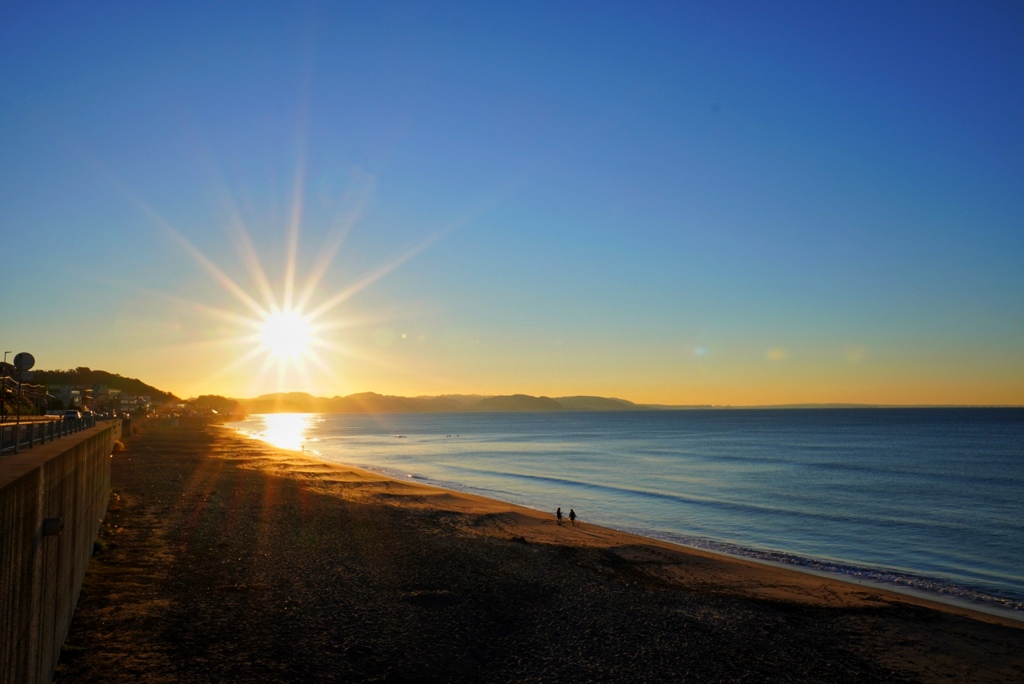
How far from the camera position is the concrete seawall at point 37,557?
5539mm

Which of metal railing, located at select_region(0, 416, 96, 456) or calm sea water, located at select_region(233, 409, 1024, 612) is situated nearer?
metal railing, located at select_region(0, 416, 96, 456)

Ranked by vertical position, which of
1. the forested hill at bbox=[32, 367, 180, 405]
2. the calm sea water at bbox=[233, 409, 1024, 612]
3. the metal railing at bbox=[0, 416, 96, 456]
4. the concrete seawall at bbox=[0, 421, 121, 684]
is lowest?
the calm sea water at bbox=[233, 409, 1024, 612]

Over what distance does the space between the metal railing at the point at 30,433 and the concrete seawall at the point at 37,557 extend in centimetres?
23

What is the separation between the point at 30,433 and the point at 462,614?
28.6 feet

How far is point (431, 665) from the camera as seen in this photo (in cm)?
1127

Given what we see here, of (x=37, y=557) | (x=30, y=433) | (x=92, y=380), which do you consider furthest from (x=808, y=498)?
(x=92, y=380)

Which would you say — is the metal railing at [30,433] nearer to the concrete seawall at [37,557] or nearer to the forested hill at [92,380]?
the concrete seawall at [37,557]

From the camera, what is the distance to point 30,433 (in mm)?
10461

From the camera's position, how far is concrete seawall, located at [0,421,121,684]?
5.54 metres

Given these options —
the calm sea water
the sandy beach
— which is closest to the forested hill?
the calm sea water

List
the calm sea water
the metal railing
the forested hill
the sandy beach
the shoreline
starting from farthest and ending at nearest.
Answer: the forested hill → the calm sea water → the shoreline → the sandy beach → the metal railing

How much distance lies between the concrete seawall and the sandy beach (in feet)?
4.96

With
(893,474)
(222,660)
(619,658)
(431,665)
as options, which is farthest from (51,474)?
(893,474)

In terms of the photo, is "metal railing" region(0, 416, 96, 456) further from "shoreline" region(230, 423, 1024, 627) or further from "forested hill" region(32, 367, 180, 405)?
"forested hill" region(32, 367, 180, 405)
